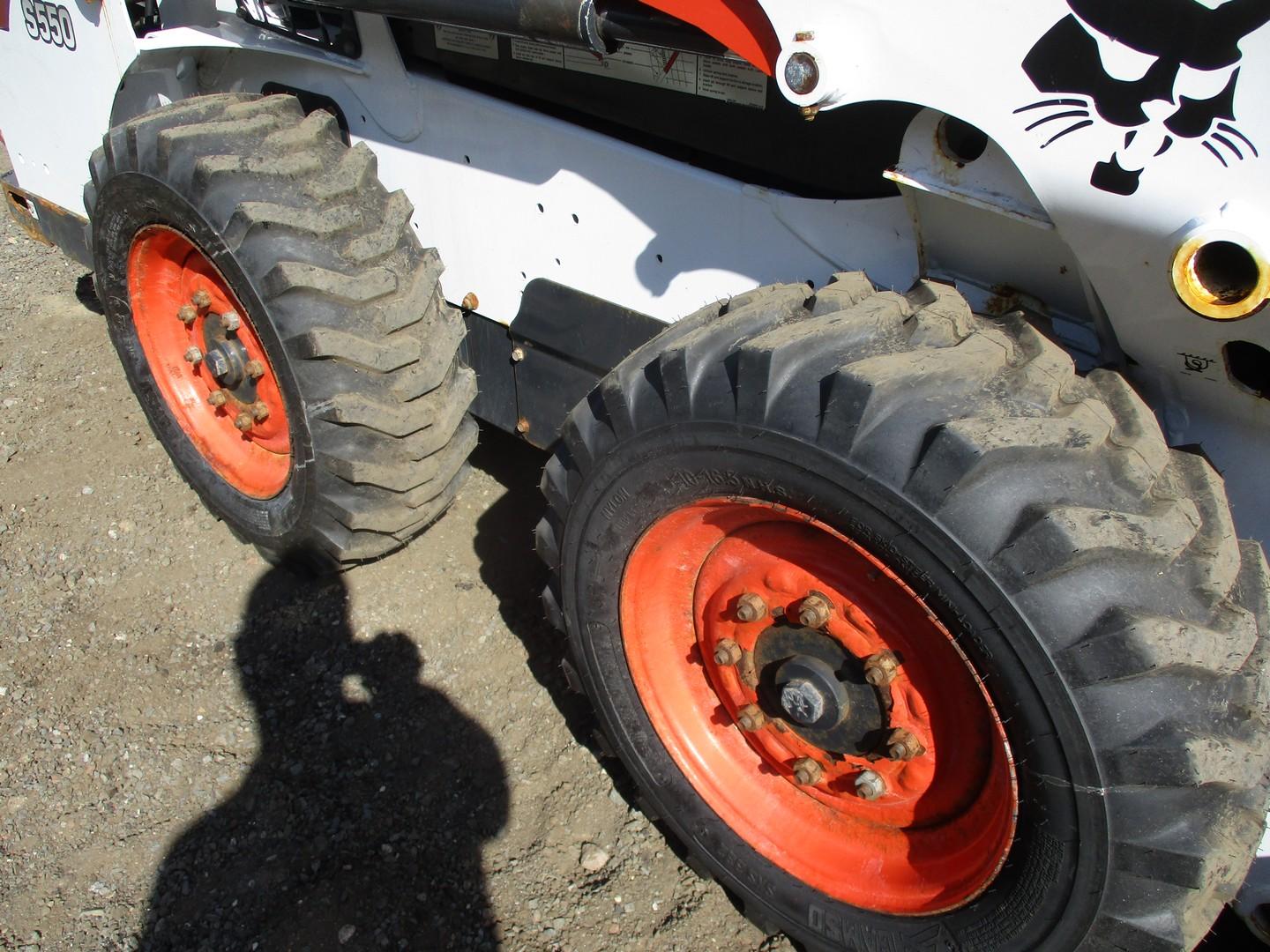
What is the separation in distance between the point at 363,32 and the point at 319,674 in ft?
5.25

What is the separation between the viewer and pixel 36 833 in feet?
7.55

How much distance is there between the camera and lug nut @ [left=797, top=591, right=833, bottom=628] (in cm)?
183

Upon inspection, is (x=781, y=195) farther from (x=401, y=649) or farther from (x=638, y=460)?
(x=401, y=649)

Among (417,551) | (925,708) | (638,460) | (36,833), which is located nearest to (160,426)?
(417,551)

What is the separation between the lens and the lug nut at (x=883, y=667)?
1.79 m

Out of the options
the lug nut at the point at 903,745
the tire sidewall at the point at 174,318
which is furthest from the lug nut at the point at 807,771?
the tire sidewall at the point at 174,318

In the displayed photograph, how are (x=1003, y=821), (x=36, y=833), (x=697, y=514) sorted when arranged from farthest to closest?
(x=36, y=833) < (x=697, y=514) < (x=1003, y=821)

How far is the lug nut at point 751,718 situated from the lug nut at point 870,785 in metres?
0.21

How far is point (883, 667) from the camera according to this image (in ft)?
5.86

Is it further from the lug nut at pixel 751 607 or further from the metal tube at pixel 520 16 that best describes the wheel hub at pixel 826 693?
the metal tube at pixel 520 16

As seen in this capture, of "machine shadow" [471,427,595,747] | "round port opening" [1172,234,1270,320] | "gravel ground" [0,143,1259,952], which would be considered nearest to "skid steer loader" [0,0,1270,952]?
"round port opening" [1172,234,1270,320]

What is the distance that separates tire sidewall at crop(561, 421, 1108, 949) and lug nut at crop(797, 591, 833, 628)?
249mm

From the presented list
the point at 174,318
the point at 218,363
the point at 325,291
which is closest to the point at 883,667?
the point at 325,291

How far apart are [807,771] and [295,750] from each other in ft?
4.18
